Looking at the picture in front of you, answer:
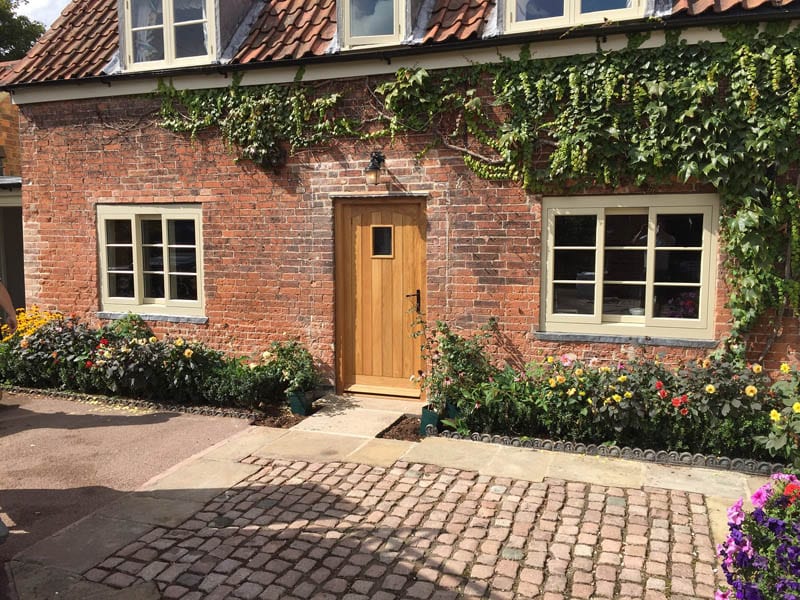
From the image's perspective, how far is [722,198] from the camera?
6328mm

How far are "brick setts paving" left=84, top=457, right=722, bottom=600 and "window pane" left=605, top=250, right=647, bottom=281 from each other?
2419 millimetres

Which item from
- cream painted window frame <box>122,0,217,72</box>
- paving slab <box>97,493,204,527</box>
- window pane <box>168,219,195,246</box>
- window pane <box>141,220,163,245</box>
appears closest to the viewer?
paving slab <box>97,493,204,527</box>

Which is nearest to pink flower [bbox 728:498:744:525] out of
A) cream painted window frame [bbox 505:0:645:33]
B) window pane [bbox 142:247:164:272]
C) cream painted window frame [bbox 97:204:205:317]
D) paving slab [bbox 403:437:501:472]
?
paving slab [bbox 403:437:501:472]

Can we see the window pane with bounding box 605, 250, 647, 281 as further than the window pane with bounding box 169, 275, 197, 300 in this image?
No

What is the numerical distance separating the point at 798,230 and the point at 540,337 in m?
2.62

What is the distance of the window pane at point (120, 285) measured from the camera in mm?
9312

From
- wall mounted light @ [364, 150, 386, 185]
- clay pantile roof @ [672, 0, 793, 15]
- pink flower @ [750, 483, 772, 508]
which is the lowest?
pink flower @ [750, 483, 772, 508]

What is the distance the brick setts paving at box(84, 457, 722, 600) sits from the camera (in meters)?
3.90

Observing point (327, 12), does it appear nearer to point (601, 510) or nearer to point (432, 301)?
point (432, 301)

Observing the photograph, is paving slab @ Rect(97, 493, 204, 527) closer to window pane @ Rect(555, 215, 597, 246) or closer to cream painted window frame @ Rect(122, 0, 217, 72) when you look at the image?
window pane @ Rect(555, 215, 597, 246)

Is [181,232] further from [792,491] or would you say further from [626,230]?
[792,491]

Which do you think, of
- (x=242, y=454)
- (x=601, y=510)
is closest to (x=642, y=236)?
(x=601, y=510)

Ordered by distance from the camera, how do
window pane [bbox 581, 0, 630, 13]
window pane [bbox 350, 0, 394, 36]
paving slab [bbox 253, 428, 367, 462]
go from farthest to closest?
window pane [bbox 350, 0, 394, 36]
window pane [bbox 581, 0, 630, 13]
paving slab [bbox 253, 428, 367, 462]

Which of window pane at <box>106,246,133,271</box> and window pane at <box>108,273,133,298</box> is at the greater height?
window pane at <box>106,246,133,271</box>
